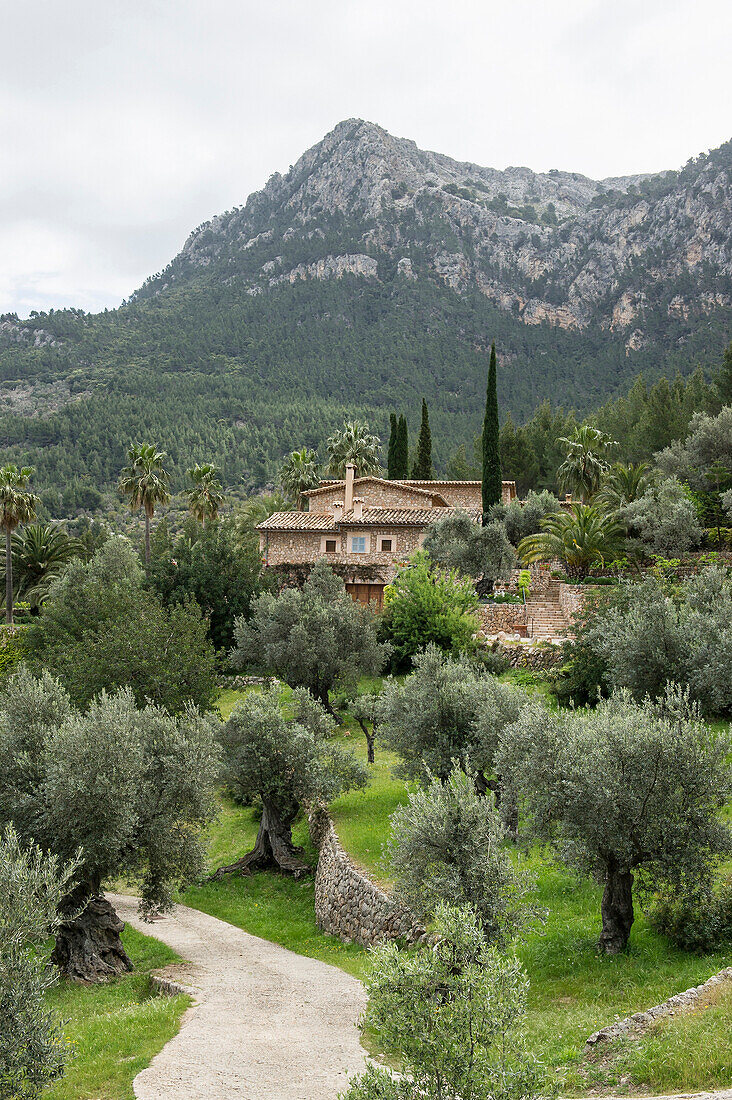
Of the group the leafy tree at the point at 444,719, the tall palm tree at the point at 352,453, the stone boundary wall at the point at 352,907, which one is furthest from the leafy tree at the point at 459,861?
the tall palm tree at the point at 352,453

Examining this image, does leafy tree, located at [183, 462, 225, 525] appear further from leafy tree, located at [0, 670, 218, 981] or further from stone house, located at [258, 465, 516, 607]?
leafy tree, located at [0, 670, 218, 981]

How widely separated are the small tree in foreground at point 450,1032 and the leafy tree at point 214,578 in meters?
34.9

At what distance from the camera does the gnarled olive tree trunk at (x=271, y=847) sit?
75.3 feet

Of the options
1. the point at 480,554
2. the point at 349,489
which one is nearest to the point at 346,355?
the point at 349,489

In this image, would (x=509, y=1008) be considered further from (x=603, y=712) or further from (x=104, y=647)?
(x=104, y=647)

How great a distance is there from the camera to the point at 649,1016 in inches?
392

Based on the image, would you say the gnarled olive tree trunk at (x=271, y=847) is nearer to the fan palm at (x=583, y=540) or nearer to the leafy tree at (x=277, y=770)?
the leafy tree at (x=277, y=770)

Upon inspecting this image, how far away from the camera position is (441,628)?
33781mm

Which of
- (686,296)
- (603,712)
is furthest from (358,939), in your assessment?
(686,296)

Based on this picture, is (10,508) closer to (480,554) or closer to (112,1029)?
(480,554)

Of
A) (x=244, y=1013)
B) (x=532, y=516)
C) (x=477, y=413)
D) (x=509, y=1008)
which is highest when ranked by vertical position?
(x=477, y=413)

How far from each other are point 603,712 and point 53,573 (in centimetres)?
4320

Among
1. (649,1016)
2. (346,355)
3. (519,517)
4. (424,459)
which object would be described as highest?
(346,355)

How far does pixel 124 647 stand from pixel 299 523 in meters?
20.7
